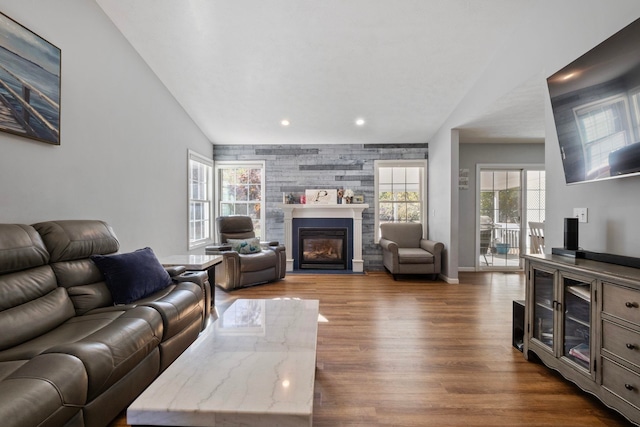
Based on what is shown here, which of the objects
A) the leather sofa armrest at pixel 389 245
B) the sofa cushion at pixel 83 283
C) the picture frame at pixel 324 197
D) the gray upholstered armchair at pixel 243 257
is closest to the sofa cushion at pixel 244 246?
the gray upholstered armchair at pixel 243 257

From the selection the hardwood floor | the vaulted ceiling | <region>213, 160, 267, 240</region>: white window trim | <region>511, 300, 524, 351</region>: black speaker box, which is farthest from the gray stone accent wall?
<region>511, 300, 524, 351</region>: black speaker box

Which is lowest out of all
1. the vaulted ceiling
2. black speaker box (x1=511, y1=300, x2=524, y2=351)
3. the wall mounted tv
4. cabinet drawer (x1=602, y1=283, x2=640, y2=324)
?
black speaker box (x1=511, y1=300, x2=524, y2=351)

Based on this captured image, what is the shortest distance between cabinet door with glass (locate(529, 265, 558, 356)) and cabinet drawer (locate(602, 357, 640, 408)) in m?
0.39

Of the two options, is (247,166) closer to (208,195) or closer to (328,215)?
(208,195)

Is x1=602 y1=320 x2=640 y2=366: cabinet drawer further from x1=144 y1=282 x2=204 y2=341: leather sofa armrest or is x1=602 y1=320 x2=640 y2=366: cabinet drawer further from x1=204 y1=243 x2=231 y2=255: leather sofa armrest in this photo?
x1=204 y1=243 x2=231 y2=255: leather sofa armrest

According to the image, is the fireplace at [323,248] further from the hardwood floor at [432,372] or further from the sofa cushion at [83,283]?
the sofa cushion at [83,283]

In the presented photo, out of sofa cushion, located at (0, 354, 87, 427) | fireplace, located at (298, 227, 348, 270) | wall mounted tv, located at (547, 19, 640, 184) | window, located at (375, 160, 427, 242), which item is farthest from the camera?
window, located at (375, 160, 427, 242)

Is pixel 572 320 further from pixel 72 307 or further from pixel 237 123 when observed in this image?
pixel 237 123

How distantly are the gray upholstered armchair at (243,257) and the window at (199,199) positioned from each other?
0.53 m

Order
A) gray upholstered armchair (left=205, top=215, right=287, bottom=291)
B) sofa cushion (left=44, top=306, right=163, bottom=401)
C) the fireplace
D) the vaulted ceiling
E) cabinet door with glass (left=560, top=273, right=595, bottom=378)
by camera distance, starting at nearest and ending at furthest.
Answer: sofa cushion (left=44, top=306, right=163, bottom=401), cabinet door with glass (left=560, top=273, right=595, bottom=378), the vaulted ceiling, gray upholstered armchair (left=205, top=215, right=287, bottom=291), the fireplace

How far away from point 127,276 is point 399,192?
4714 millimetres

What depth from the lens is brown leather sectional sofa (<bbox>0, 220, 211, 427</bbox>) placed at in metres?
1.13

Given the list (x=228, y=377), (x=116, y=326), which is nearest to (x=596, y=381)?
(x=228, y=377)

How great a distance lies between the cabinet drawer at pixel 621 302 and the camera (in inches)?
58.1
